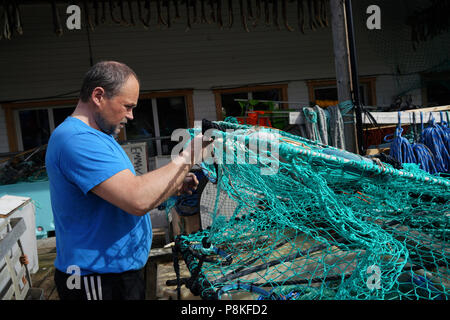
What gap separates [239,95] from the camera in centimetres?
863

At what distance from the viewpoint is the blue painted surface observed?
5.74 metres

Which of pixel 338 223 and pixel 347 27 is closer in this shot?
pixel 338 223

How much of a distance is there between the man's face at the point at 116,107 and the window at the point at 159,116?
6.38 m

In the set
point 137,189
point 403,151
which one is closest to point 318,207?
point 137,189

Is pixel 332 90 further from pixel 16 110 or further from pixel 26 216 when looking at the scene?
pixel 16 110

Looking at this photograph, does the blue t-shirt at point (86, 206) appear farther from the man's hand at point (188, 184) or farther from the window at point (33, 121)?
the window at point (33, 121)

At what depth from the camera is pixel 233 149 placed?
187cm

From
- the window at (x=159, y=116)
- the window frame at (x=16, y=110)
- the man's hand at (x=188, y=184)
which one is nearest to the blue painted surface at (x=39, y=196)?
the window frame at (x=16, y=110)

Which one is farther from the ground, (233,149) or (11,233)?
(233,149)

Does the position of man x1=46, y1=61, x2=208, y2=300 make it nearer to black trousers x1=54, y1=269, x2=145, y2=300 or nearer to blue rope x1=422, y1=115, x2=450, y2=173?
black trousers x1=54, y1=269, x2=145, y2=300

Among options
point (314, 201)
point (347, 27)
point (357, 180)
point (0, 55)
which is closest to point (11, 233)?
point (314, 201)

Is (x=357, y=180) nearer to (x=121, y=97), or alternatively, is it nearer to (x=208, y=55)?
(x=121, y=97)
